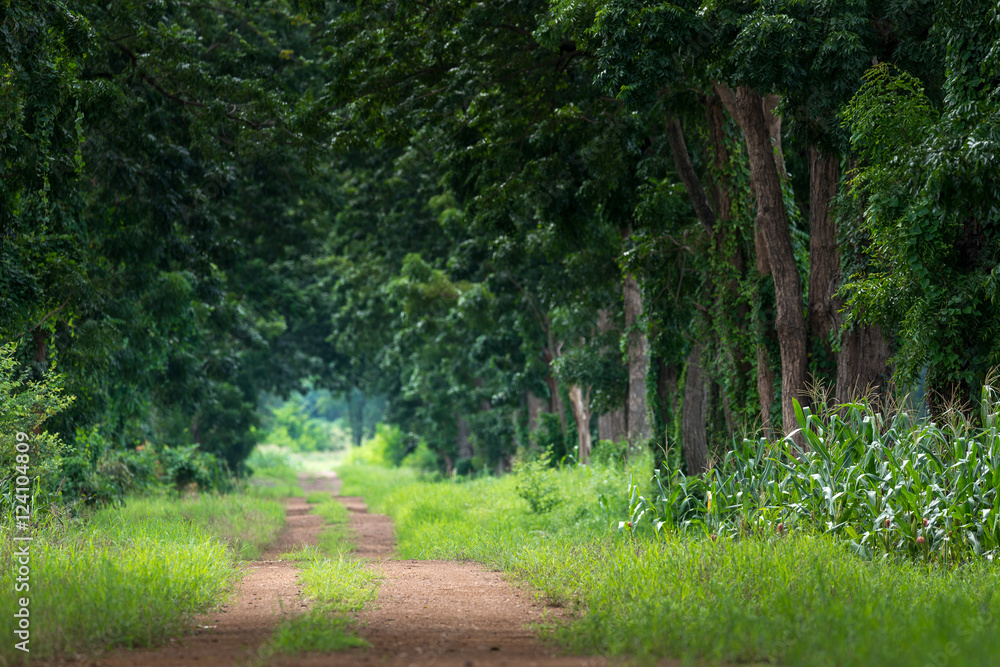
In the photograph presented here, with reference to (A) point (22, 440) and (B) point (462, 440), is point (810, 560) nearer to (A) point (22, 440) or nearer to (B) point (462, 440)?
(A) point (22, 440)

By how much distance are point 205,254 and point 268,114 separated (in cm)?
481

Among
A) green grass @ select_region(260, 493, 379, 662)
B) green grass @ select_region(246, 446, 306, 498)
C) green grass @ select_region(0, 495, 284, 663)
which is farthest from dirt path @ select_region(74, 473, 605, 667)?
green grass @ select_region(246, 446, 306, 498)

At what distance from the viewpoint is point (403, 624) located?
20.3ft

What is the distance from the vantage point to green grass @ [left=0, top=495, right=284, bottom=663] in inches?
211

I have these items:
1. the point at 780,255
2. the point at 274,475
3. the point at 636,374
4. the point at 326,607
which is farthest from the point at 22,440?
the point at 274,475

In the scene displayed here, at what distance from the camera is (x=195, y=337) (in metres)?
19.4

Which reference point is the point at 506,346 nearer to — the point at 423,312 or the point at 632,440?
the point at 423,312

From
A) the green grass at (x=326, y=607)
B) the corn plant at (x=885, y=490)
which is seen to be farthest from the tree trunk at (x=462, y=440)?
the corn plant at (x=885, y=490)

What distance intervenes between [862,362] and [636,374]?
807 centimetres

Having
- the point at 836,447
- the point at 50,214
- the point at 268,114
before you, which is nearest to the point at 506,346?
the point at 268,114

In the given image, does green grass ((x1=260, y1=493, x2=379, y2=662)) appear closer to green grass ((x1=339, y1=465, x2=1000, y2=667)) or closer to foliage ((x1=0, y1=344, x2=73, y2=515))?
green grass ((x1=339, y1=465, x2=1000, y2=667))

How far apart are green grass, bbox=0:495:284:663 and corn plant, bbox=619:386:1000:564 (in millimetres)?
4602

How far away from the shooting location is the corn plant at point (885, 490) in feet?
23.6

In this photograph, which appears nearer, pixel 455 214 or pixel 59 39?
pixel 59 39
